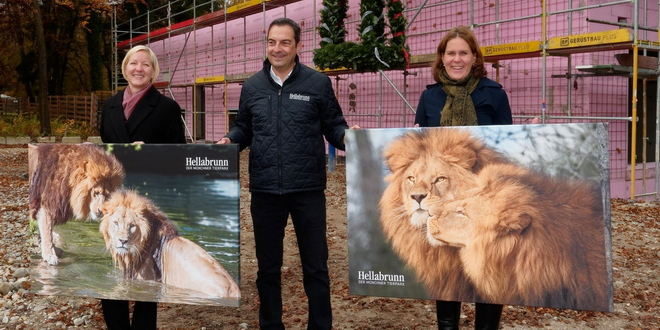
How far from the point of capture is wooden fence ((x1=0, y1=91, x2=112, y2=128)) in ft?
97.5

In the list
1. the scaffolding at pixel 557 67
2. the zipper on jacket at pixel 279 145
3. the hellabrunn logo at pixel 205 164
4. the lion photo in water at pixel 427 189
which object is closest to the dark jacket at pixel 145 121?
the hellabrunn logo at pixel 205 164

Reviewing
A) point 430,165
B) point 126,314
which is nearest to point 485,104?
point 430,165

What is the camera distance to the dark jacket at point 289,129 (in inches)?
146

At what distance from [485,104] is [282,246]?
141 centimetres

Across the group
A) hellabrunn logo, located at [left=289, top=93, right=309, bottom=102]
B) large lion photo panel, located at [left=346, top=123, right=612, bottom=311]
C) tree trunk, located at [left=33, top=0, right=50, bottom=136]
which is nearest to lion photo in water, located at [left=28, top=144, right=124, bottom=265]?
hellabrunn logo, located at [left=289, top=93, right=309, bottom=102]

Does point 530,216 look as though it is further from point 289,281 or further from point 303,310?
point 289,281

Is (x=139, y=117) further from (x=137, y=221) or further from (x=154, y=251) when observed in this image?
(x=154, y=251)

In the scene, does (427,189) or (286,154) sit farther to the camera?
(286,154)

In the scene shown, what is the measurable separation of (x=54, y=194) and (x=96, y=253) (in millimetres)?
429

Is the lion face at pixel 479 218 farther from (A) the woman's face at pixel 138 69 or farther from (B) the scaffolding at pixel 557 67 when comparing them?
(B) the scaffolding at pixel 557 67

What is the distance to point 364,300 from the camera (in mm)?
5195

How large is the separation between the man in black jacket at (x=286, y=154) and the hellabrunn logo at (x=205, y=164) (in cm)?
16

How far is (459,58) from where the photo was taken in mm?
3455

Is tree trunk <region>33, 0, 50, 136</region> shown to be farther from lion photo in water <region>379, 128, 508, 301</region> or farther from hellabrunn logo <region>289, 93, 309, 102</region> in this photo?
lion photo in water <region>379, 128, 508, 301</region>
